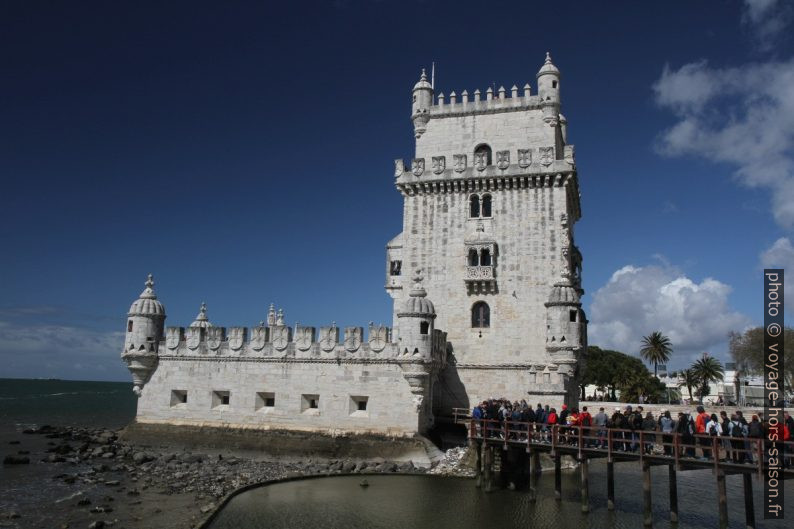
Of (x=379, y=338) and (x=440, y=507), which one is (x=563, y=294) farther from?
(x=440, y=507)

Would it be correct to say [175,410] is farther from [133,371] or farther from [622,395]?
[622,395]

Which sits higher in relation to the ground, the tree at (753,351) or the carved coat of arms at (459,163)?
the carved coat of arms at (459,163)

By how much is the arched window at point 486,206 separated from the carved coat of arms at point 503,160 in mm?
1894

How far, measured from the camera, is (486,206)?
120 feet

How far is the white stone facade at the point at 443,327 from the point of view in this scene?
32.2 meters

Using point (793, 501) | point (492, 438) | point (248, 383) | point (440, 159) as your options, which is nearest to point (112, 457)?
point (248, 383)

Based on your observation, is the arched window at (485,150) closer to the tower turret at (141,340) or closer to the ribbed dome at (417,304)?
the ribbed dome at (417,304)

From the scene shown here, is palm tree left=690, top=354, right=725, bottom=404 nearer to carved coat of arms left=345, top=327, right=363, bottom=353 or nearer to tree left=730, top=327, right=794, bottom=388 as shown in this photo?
tree left=730, top=327, right=794, bottom=388

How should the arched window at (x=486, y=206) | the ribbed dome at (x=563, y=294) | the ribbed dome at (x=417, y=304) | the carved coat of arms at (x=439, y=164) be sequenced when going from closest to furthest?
the ribbed dome at (x=417, y=304) → the ribbed dome at (x=563, y=294) → the arched window at (x=486, y=206) → the carved coat of arms at (x=439, y=164)

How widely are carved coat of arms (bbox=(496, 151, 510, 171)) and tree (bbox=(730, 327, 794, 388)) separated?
1589 inches

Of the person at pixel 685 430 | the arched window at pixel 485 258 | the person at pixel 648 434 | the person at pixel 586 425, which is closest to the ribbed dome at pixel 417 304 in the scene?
the arched window at pixel 485 258

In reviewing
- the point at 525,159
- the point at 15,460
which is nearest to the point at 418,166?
the point at 525,159

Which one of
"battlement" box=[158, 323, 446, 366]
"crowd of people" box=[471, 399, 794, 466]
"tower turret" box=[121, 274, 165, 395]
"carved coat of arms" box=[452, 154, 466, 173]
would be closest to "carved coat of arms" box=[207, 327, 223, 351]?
"battlement" box=[158, 323, 446, 366]

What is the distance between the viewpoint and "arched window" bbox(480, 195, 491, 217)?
3650 centimetres
